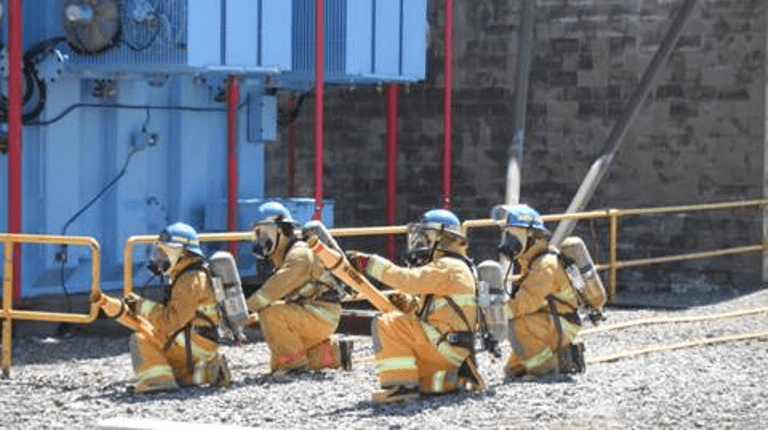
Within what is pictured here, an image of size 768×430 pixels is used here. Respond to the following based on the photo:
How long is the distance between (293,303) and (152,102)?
14.4 ft

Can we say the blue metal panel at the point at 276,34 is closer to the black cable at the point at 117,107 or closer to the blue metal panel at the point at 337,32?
the blue metal panel at the point at 337,32

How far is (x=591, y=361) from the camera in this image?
47.2ft

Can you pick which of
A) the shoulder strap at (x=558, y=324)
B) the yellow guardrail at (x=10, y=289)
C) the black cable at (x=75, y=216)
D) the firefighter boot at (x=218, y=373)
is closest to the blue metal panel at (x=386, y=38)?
the black cable at (x=75, y=216)

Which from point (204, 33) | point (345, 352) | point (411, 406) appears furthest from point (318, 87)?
point (411, 406)

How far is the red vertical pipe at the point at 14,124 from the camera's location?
14.6m

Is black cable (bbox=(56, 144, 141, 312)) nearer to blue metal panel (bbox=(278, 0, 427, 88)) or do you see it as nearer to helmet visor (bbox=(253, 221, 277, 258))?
blue metal panel (bbox=(278, 0, 427, 88))

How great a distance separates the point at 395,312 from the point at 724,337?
476 centimetres

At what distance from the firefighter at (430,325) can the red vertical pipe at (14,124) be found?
371 centimetres

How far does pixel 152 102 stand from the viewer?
1705 cm

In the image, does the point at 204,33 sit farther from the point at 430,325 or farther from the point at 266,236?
the point at 430,325

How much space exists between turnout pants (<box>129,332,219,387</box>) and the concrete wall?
8958 millimetres

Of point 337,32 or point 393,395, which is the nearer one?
point 393,395

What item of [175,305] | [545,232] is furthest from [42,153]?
[545,232]

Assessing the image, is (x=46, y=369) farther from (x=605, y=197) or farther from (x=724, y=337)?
(x=605, y=197)
